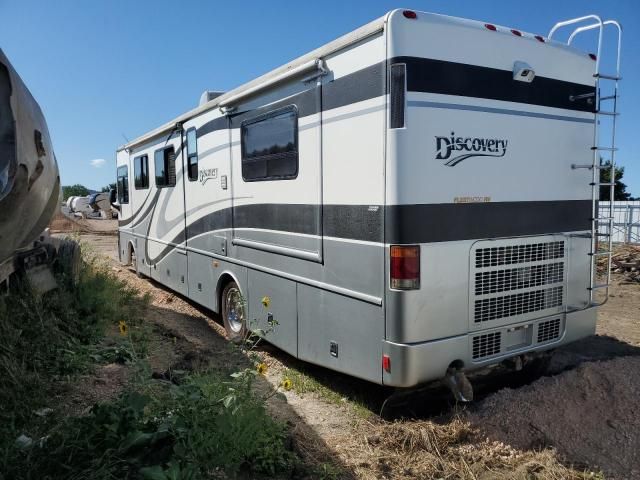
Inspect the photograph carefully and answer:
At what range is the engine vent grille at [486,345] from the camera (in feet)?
13.4

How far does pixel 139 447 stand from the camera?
8.86 ft

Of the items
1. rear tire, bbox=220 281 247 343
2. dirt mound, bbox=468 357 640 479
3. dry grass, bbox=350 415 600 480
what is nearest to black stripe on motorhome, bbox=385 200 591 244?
dirt mound, bbox=468 357 640 479

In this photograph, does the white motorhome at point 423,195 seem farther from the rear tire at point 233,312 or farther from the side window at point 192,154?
the side window at point 192,154

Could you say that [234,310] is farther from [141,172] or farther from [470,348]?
[141,172]

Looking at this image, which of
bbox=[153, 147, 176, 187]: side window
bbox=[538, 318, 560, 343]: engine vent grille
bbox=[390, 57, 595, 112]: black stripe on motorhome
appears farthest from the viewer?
bbox=[153, 147, 176, 187]: side window

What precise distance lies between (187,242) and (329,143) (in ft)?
12.4

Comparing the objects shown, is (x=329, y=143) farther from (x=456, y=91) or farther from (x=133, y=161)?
(x=133, y=161)

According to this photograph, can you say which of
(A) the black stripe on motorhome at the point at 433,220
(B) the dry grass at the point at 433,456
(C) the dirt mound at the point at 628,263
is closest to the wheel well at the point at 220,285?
(A) the black stripe on motorhome at the point at 433,220

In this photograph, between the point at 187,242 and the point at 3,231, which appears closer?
the point at 3,231

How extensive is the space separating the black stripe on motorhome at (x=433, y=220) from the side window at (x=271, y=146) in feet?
1.13

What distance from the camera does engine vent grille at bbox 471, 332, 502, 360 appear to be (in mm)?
4070

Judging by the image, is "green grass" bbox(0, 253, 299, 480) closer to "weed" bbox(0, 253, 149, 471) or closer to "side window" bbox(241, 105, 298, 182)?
"weed" bbox(0, 253, 149, 471)

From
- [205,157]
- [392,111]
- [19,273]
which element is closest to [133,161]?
[205,157]

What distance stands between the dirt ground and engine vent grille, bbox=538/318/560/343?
1.06 feet
